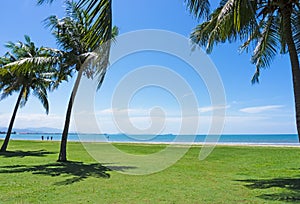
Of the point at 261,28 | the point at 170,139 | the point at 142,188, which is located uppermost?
the point at 261,28

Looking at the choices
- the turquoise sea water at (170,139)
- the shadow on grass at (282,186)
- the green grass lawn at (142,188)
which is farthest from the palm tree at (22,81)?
the shadow on grass at (282,186)

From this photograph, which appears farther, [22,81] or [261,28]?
[22,81]

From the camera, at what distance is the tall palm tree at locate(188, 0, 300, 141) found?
599cm

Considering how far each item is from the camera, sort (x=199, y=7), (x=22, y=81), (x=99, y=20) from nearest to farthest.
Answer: (x=99, y=20), (x=199, y=7), (x=22, y=81)

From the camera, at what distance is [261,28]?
9172 millimetres

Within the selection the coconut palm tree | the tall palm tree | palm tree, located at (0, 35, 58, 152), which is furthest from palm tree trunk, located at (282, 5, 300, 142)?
palm tree, located at (0, 35, 58, 152)

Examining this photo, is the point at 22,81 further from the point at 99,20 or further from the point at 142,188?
the point at 99,20

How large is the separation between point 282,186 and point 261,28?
4785 millimetres

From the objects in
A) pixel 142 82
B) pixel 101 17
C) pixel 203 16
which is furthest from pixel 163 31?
pixel 101 17

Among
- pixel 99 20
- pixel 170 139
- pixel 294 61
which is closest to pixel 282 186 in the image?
pixel 294 61

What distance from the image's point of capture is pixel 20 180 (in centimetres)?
848

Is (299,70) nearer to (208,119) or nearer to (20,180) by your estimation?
(208,119)

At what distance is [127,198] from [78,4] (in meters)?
4.32

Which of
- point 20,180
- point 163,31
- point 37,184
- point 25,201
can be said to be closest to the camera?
point 25,201
